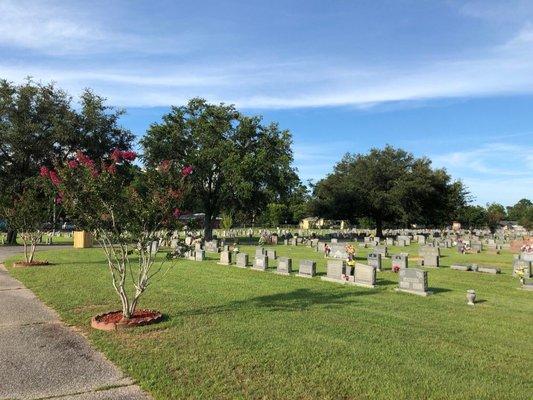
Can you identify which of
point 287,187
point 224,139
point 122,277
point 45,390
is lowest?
point 45,390

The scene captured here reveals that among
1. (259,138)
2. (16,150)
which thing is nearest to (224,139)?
(259,138)

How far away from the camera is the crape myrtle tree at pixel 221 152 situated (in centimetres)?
4062

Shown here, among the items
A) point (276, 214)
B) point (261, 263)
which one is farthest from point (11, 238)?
point (276, 214)

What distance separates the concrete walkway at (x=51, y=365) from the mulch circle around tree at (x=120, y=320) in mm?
485

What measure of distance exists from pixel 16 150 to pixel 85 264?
19.3 meters

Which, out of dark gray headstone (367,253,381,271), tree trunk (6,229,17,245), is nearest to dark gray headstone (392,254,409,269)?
dark gray headstone (367,253,381,271)

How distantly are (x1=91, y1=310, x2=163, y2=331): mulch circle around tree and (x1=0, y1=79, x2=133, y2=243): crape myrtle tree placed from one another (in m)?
27.8

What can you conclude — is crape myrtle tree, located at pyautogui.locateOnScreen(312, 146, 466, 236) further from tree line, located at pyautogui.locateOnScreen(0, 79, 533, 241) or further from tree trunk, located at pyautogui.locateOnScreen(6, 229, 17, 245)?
tree trunk, located at pyautogui.locateOnScreen(6, 229, 17, 245)

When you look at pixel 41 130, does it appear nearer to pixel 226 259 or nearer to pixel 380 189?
pixel 226 259

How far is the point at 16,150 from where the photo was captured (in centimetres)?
3441

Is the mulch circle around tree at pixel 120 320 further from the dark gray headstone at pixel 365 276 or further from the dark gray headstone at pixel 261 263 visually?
the dark gray headstone at pixel 261 263

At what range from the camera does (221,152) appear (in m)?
40.3

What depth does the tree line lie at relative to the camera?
114 ft

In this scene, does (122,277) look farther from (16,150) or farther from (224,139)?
(224,139)
